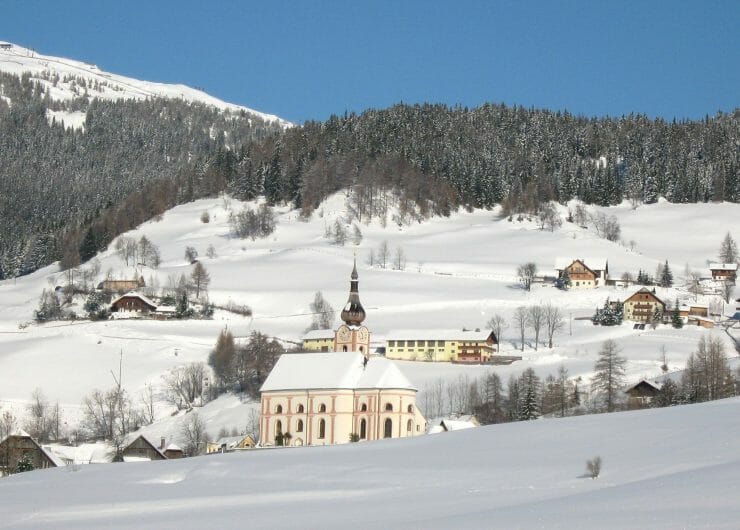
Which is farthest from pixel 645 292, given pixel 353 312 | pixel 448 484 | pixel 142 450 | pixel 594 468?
pixel 594 468

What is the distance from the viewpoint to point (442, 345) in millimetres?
106375

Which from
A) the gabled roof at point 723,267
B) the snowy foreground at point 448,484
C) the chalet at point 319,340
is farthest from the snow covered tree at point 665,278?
the snowy foreground at point 448,484

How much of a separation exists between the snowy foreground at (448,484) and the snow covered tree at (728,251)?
9618 centimetres

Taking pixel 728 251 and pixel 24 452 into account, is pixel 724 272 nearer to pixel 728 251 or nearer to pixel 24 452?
pixel 728 251

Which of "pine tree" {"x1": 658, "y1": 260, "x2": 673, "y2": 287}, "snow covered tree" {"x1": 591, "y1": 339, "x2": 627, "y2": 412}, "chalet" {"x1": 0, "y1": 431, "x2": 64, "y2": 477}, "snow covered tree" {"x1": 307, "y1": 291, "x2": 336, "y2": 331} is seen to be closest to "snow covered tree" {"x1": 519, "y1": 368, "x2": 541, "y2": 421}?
"snow covered tree" {"x1": 591, "y1": 339, "x2": 627, "y2": 412}

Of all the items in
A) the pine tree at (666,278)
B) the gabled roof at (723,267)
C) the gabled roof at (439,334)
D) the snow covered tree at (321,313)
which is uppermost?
the gabled roof at (723,267)

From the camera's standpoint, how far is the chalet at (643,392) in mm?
79731

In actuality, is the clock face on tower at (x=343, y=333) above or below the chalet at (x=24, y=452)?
above

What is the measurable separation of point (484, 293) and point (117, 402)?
4503 centimetres

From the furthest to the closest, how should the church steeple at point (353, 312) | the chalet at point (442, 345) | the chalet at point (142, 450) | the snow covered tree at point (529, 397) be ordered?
the chalet at point (442, 345) → the church steeple at point (353, 312) → the snow covered tree at point (529, 397) → the chalet at point (142, 450)

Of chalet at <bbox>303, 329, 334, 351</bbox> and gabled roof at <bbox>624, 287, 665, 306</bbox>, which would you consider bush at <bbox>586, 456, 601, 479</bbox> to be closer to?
chalet at <bbox>303, 329, 334, 351</bbox>

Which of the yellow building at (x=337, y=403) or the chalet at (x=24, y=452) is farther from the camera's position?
the yellow building at (x=337, y=403)

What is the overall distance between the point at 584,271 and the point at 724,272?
1646 centimetres

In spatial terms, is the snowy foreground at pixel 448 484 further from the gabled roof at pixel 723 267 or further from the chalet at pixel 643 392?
the gabled roof at pixel 723 267
